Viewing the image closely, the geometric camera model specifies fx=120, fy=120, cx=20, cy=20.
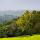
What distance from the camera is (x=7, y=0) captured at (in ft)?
5.44

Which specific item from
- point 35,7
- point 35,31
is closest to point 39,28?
point 35,31

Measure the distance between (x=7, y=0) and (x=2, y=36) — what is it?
19.5 inches

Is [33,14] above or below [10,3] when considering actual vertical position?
below

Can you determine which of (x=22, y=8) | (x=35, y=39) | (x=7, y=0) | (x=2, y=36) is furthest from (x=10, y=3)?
(x=35, y=39)

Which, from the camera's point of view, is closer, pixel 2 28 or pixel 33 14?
pixel 2 28

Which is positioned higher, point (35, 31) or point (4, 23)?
point (4, 23)

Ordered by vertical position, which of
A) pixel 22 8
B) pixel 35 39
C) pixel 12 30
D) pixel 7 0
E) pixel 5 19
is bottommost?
pixel 35 39

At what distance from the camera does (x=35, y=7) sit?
5.69ft

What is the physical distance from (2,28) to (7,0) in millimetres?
391

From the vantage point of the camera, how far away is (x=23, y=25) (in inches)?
65.6

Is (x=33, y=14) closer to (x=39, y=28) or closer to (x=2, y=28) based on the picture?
(x=39, y=28)

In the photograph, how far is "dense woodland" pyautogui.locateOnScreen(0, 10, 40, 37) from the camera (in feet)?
5.29

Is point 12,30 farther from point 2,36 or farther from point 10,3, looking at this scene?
point 10,3

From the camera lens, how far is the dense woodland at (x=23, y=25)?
63.5 inches
